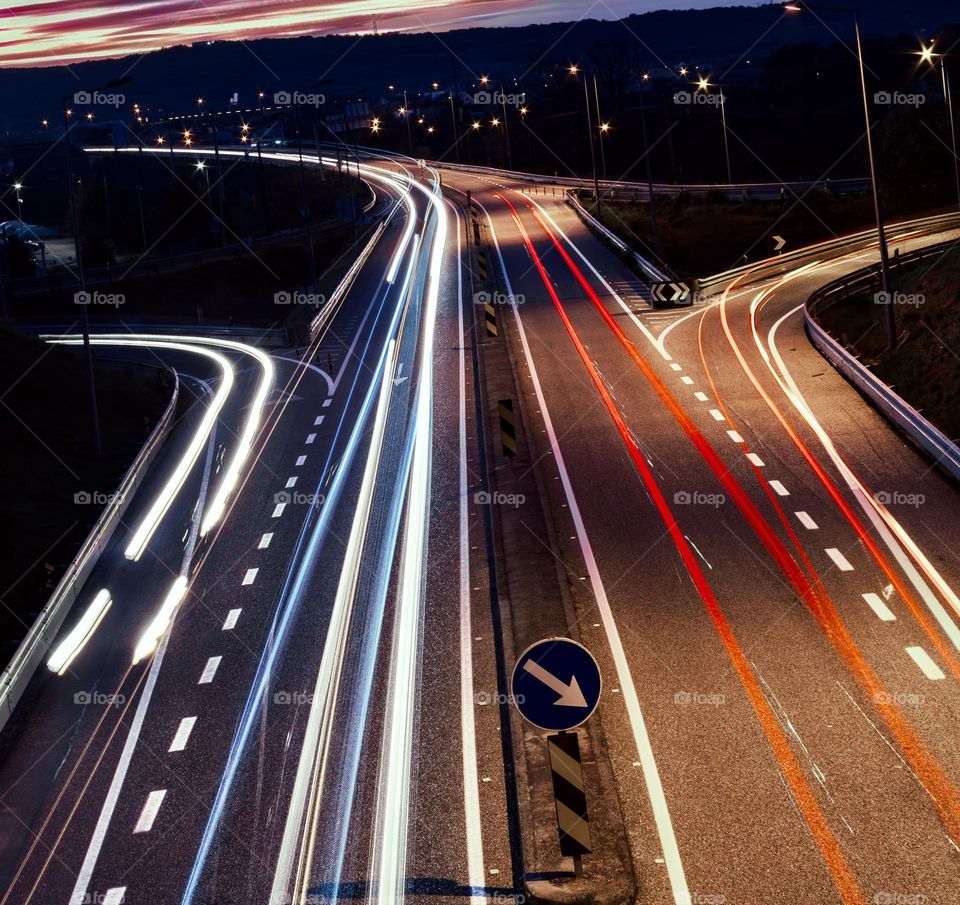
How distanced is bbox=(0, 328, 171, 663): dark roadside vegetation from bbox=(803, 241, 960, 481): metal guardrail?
57.3ft

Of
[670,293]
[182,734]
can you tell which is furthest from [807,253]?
[182,734]

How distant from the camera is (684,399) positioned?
3030cm

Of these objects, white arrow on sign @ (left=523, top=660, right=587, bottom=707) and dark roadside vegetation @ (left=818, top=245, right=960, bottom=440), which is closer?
white arrow on sign @ (left=523, top=660, right=587, bottom=707)

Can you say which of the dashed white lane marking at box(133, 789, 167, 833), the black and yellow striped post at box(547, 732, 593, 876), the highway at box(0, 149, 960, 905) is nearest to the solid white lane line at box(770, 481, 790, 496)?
the highway at box(0, 149, 960, 905)

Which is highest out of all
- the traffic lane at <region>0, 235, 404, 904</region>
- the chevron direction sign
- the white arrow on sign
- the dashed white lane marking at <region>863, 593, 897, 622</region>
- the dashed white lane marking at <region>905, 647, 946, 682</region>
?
the chevron direction sign

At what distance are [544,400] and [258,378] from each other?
1363 centimetres

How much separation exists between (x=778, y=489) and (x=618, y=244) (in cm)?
3560

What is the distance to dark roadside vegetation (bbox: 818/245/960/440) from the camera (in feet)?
104

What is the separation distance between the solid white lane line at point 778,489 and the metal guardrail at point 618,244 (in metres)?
24.8

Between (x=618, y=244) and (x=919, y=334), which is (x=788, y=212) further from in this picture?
(x=919, y=334)

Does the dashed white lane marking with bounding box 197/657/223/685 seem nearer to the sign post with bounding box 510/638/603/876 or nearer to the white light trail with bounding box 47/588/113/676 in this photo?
the white light trail with bounding box 47/588/113/676

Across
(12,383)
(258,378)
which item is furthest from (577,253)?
(12,383)

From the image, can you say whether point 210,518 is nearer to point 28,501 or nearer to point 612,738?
point 28,501

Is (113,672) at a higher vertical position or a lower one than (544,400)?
lower
